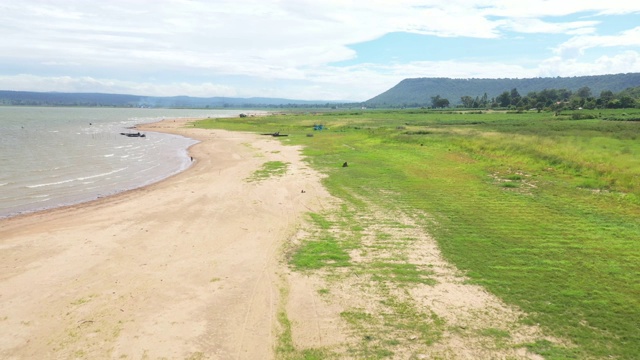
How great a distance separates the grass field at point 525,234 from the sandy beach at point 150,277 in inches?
74.6

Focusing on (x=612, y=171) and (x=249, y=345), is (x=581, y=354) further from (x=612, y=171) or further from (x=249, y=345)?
(x=612, y=171)

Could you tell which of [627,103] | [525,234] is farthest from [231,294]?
[627,103]

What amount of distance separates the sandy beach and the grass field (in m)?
1.89

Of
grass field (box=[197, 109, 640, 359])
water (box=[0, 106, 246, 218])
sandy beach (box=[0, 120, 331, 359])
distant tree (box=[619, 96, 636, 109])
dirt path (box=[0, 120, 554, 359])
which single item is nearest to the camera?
dirt path (box=[0, 120, 554, 359])

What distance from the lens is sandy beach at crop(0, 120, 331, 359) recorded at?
9.20 meters

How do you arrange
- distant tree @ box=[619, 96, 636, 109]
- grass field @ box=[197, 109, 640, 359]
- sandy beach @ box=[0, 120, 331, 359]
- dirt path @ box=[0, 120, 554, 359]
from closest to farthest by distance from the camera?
dirt path @ box=[0, 120, 554, 359] → sandy beach @ box=[0, 120, 331, 359] → grass field @ box=[197, 109, 640, 359] → distant tree @ box=[619, 96, 636, 109]

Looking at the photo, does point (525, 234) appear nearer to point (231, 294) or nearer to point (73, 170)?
point (231, 294)

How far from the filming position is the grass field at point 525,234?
31.5 feet

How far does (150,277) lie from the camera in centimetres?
1257

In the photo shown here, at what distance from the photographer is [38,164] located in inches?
1538

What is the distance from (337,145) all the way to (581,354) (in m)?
43.9

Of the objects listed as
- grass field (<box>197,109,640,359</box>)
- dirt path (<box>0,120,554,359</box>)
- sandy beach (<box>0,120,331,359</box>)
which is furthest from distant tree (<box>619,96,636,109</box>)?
dirt path (<box>0,120,554,359</box>)

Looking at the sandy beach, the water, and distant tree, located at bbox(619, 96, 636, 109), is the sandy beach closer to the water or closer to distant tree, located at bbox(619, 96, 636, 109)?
the water

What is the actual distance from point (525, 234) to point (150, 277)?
14.2 meters
